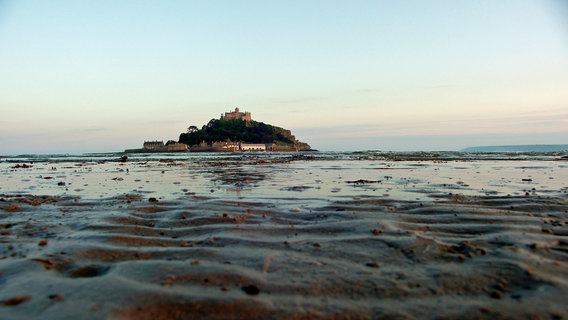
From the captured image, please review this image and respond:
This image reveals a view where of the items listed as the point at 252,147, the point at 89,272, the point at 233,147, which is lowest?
the point at 89,272

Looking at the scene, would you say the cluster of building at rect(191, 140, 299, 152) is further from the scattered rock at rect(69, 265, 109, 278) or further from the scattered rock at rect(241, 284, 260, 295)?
the scattered rock at rect(241, 284, 260, 295)

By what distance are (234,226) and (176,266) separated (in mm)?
2700

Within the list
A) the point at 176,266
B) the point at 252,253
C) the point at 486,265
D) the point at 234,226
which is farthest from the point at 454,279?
the point at 234,226

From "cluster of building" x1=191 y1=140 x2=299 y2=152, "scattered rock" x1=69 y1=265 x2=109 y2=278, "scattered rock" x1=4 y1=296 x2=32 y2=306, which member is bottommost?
"scattered rock" x1=69 y1=265 x2=109 y2=278

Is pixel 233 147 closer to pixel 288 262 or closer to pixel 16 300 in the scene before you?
pixel 288 262

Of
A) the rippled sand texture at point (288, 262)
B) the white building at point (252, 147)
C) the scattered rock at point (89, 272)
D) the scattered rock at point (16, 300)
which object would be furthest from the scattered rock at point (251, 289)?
the white building at point (252, 147)

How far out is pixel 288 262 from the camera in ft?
17.2

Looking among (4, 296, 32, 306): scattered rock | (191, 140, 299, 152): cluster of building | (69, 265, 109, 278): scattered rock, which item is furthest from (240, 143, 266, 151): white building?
(4, 296, 32, 306): scattered rock

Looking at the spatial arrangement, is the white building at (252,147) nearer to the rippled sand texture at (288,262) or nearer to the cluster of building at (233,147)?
the cluster of building at (233,147)

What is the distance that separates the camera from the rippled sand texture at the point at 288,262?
Result: 12.6 ft

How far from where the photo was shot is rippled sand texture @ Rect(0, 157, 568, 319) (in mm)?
3828

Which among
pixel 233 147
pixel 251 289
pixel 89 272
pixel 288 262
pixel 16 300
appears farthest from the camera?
pixel 233 147

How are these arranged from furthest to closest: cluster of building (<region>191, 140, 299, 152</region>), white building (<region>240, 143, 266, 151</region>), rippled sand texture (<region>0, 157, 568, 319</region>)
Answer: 1. white building (<region>240, 143, 266, 151</region>)
2. cluster of building (<region>191, 140, 299, 152</region>)
3. rippled sand texture (<region>0, 157, 568, 319</region>)

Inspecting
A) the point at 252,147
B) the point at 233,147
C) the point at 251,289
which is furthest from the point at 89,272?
the point at 252,147
